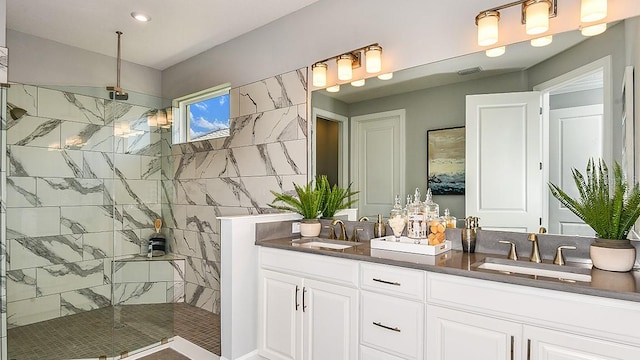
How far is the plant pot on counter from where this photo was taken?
1476 mm

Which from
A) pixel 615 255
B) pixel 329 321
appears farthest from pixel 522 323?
pixel 329 321

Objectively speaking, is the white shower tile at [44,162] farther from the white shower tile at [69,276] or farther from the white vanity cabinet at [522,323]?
the white vanity cabinet at [522,323]

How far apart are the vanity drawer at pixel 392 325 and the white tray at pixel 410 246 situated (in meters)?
0.29

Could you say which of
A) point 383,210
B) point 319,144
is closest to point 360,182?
point 383,210

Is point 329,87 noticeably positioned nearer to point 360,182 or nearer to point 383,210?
point 360,182

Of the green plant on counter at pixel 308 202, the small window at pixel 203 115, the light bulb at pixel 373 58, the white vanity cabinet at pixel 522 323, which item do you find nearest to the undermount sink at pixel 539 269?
the white vanity cabinet at pixel 522 323

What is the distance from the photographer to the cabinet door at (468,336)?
1.43m

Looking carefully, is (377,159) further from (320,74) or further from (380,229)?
(320,74)

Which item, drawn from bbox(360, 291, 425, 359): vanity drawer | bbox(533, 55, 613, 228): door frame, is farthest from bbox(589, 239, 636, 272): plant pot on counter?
bbox(360, 291, 425, 359): vanity drawer

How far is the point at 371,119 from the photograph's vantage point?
8.29 feet

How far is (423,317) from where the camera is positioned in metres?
1.66

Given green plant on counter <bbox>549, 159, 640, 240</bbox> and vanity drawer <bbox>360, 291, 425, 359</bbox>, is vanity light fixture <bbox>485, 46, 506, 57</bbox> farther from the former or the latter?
vanity drawer <bbox>360, 291, 425, 359</bbox>

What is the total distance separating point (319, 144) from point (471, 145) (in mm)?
1139

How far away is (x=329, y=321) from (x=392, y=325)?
406 mm
